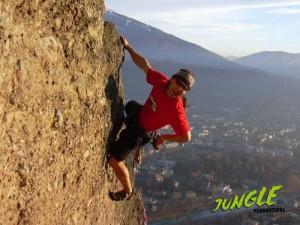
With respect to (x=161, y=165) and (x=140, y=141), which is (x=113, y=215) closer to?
(x=140, y=141)

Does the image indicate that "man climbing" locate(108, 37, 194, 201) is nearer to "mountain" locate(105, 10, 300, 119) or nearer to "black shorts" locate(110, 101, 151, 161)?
"black shorts" locate(110, 101, 151, 161)

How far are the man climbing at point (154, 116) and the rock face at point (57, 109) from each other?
0.22m

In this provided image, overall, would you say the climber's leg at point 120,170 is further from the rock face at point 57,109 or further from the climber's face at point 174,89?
the climber's face at point 174,89

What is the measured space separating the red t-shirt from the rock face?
543 mm

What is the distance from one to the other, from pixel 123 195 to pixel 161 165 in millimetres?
45789

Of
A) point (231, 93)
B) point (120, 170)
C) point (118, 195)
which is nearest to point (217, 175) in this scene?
point (118, 195)

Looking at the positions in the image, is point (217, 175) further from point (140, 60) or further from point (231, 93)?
point (231, 93)

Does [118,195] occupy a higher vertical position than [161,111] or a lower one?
lower

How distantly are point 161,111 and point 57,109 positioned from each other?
84.6 inches

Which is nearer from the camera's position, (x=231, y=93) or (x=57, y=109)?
(x=57, y=109)

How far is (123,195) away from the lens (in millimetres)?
9328

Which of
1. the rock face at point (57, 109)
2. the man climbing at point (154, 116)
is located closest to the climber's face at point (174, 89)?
the man climbing at point (154, 116)

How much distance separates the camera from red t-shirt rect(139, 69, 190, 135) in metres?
8.45

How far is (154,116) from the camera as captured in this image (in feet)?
28.8
